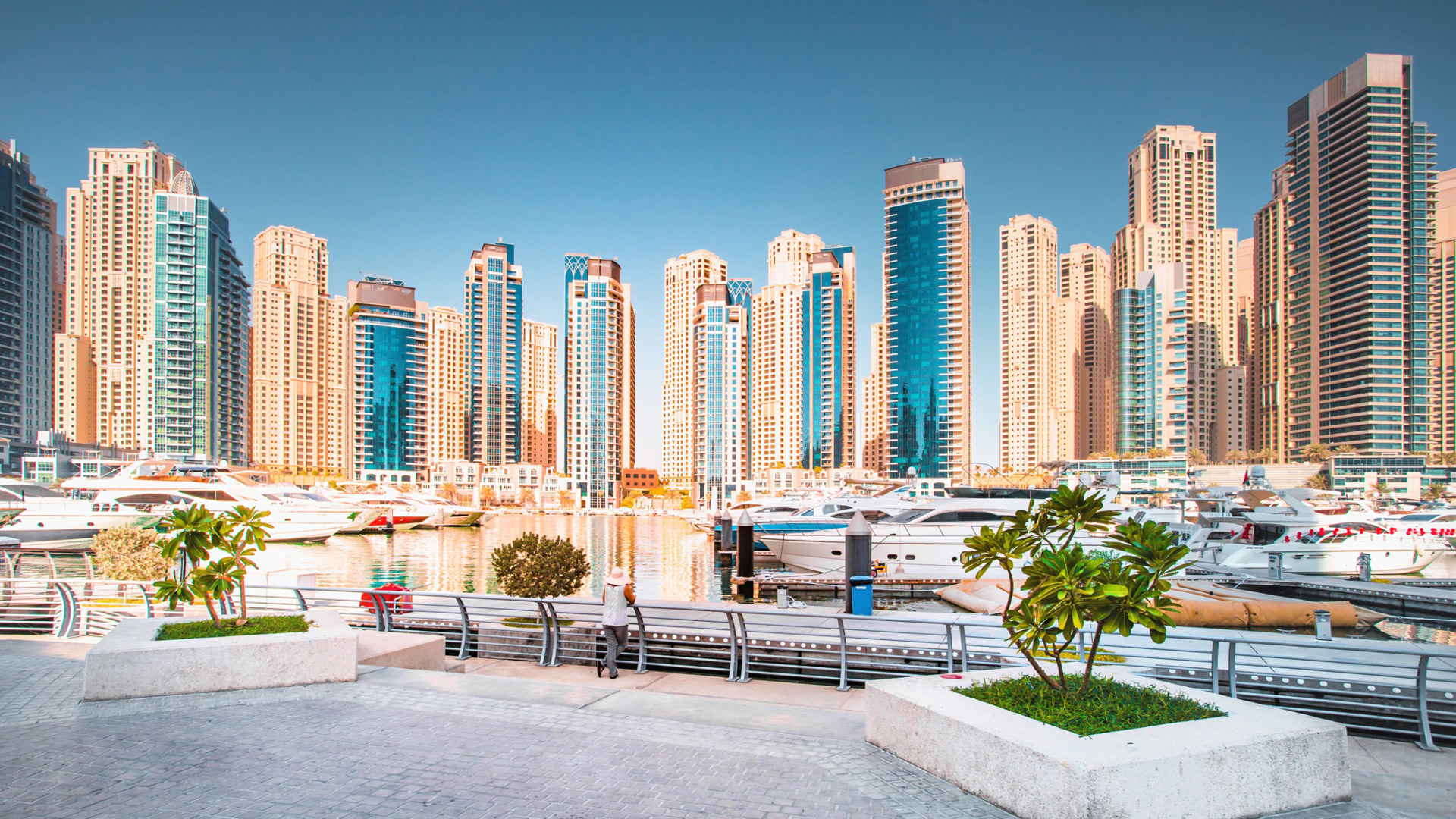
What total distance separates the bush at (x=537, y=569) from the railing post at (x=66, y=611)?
807cm

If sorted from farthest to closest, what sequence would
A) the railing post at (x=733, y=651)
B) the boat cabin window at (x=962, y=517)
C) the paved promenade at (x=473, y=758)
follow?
1. the boat cabin window at (x=962, y=517)
2. the railing post at (x=733, y=651)
3. the paved promenade at (x=473, y=758)

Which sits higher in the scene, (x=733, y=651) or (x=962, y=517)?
(x=733, y=651)

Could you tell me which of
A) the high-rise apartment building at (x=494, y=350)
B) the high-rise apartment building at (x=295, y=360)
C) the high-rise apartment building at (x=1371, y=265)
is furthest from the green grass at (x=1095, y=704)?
the high-rise apartment building at (x=494, y=350)

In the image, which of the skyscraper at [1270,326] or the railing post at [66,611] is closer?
the railing post at [66,611]

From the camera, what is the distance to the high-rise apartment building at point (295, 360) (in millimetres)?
167000

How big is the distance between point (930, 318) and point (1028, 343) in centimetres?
5874

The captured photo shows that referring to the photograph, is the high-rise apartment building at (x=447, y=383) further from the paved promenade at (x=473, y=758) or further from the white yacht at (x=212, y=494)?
the paved promenade at (x=473, y=758)

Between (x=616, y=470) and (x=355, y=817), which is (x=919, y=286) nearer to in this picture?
(x=616, y=470)

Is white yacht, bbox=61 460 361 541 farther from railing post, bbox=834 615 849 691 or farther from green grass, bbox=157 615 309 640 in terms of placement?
railing post, bbox=834 615 849 691

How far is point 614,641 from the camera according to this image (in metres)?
9.56

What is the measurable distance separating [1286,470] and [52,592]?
152 meters

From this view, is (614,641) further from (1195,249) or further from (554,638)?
(1195,249)

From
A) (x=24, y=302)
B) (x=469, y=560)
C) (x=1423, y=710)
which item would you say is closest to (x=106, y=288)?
(x=24, y=302)

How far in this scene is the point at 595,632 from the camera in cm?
1053
